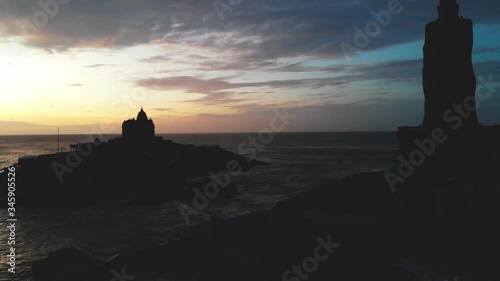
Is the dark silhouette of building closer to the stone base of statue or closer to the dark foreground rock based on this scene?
the dark foreground rock

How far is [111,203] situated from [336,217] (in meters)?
30.8

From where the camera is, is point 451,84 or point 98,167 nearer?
point 451,84

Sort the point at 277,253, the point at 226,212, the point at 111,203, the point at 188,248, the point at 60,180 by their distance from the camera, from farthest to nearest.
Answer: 1. the point at 60,180
2. the point at 111,203
3. the point at 226,212
4. the point at 188,248
5. the point at 277,253

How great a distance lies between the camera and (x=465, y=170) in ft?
61.6

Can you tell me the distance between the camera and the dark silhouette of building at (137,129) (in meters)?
74.0

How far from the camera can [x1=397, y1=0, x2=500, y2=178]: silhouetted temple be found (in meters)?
18.8

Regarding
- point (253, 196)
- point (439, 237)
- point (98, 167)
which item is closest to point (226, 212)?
point (253, 196)

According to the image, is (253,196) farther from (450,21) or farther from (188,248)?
(450,21)

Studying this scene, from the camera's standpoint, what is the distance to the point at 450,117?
64.8 ft

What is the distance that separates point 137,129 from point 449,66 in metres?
64.8

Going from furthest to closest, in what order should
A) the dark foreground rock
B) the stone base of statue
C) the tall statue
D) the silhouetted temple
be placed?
the tall statue
the silhouetted temple
the stone base of statue
the dark foreground rock

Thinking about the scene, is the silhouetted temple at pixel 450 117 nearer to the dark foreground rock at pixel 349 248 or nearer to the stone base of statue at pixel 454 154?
the stone base of statue at pixel 454 154

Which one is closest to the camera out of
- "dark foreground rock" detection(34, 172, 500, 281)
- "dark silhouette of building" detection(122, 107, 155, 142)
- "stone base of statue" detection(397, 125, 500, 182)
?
"dark foreground rock" detection(34, 172, 500, 281)

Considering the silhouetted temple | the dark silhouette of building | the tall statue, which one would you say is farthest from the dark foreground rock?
the dark silhouette of building
